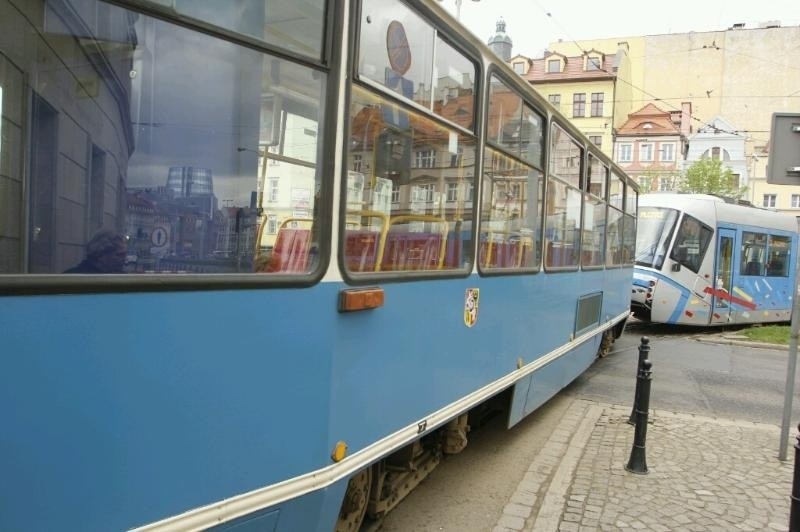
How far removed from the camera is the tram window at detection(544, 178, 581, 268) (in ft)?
17.7

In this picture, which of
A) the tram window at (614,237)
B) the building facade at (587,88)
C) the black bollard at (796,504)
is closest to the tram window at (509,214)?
the black bollard at (796,504)

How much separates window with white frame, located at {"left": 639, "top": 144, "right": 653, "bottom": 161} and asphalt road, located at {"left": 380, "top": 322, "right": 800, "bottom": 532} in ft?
141

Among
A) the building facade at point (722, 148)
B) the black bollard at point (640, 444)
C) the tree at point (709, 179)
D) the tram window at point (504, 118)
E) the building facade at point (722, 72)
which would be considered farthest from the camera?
the building facade at point (722, 72)

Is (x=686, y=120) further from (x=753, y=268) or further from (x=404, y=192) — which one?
(x=404, y=192)

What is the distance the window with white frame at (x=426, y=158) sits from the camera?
3086 millimetres

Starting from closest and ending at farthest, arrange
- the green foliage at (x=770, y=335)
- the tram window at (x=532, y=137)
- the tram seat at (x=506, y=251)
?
the tram seat at (x=506, y=251) < the tram window at (x=532, y=137) < the green foliage at (x=770, y=335)

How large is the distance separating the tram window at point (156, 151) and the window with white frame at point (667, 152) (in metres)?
56.0

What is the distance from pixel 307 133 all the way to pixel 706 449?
4.81m

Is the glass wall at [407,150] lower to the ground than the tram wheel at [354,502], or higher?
higher

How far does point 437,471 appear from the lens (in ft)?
15.7

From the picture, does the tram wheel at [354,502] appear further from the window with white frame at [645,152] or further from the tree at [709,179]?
the window with white frame at [645,152]

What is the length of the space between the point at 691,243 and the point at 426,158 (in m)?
12.9

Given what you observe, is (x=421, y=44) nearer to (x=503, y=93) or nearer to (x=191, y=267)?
(x=503, y=93)

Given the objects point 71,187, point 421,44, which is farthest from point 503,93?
point 71,187
